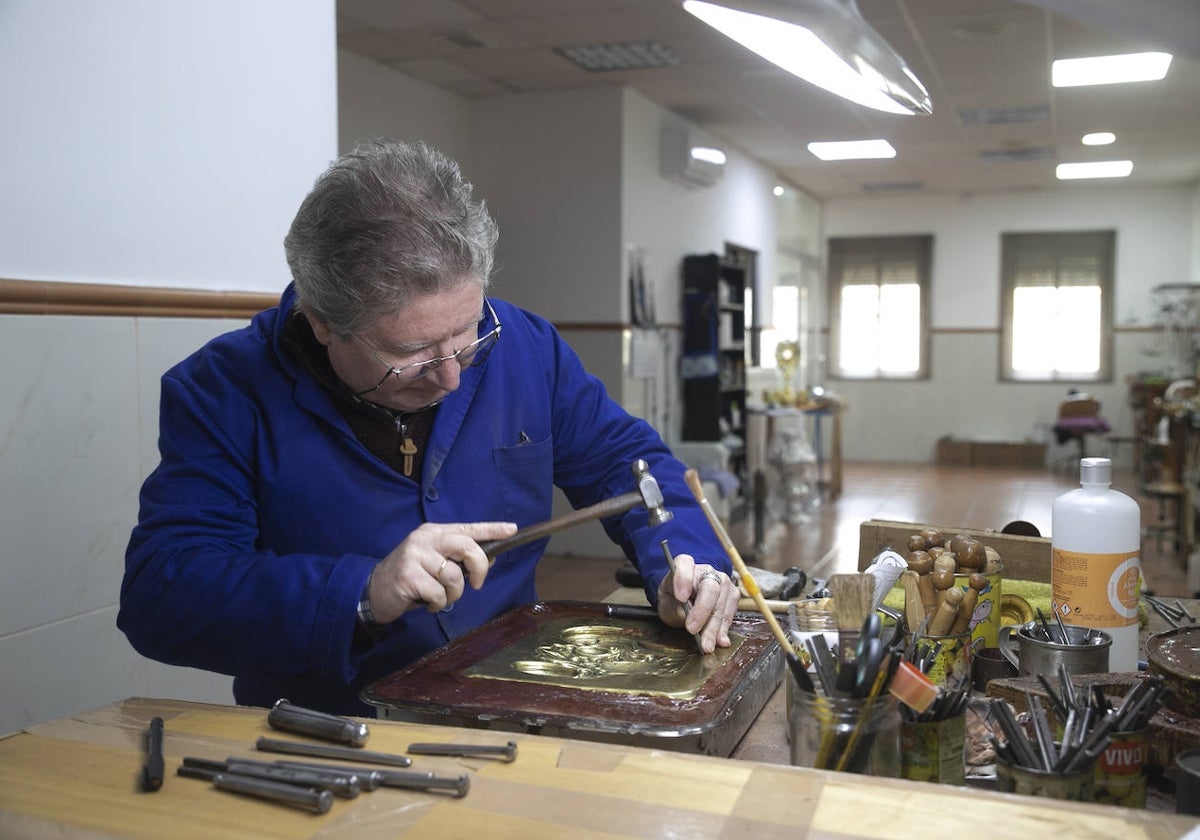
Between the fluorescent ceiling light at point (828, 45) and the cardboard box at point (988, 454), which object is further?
the cardboard box at point (988, 454)

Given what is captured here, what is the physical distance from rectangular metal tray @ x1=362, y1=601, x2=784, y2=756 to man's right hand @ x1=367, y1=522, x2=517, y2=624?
9 centimetres

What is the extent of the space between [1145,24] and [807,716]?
0.70 m

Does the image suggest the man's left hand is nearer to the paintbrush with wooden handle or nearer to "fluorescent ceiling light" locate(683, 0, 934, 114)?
the paintbrush with wooden handle

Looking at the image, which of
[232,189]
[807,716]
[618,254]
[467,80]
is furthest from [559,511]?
[807,716]

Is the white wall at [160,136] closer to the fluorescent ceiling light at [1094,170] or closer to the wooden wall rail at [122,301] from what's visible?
the wooden wall rail at [122,301]

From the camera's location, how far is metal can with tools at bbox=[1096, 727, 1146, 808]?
1026 mm

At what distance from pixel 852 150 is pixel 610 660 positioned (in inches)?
343

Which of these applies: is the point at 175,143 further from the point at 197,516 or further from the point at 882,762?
the point at 882,762

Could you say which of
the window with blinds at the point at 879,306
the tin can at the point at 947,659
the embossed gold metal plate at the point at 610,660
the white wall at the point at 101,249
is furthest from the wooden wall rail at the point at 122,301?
the window with blinds at the point at 879,306

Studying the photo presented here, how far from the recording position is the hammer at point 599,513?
138cm

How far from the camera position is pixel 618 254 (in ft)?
23.3

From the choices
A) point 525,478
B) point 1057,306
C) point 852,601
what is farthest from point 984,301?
point 852,601

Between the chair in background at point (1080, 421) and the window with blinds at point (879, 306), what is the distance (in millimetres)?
2133

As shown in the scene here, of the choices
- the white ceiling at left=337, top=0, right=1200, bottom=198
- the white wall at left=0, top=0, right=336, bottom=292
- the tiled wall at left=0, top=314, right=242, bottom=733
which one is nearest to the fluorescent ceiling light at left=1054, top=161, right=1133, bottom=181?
the white ceiling at left=337, top=0, right=1200, bottom=198
